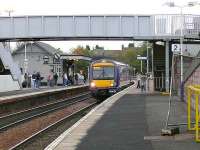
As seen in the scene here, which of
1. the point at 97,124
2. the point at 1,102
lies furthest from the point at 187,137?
the point at 1,102

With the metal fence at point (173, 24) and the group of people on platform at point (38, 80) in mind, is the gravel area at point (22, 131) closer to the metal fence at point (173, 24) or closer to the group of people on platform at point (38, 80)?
the metal fence at point (173, 24)

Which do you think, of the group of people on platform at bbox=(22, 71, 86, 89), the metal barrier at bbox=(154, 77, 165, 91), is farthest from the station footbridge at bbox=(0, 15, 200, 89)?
the group of people on platform at bbox=(22, 71, 86, 89)

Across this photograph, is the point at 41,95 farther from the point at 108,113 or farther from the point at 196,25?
the point at 108,113

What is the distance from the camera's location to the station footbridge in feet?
132

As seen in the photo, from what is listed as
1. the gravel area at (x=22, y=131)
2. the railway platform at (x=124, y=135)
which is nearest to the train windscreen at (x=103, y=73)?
the gravel area at (x=22, y=131)

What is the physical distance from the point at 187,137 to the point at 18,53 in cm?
7865

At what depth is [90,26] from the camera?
41531mm

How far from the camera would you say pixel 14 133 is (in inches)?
747

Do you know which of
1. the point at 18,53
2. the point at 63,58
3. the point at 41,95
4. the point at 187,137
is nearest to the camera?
the point at 187,137

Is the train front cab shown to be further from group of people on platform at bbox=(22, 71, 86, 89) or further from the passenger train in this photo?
group of people on platform at bbox=(22, 71, 86, 89)

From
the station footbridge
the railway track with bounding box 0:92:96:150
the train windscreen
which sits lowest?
the railway track with bounding box 0:92:96:150

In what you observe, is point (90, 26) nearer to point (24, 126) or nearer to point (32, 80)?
point (32, 80)

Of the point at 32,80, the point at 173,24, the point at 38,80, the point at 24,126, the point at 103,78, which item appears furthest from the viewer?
the point at 32,80

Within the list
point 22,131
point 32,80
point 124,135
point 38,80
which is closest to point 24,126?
point 22,131
